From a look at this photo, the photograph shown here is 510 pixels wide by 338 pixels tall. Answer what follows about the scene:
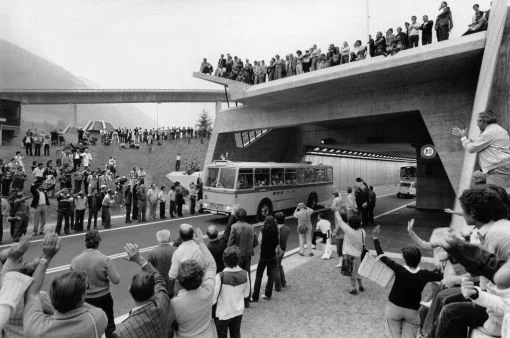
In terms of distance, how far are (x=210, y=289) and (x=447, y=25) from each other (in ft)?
45.9

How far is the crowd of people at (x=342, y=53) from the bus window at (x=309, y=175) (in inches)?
245

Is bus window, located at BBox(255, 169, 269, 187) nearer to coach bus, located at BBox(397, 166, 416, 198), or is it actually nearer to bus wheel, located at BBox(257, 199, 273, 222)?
bus wheel, located at BBox(257, 199, 273, 222)

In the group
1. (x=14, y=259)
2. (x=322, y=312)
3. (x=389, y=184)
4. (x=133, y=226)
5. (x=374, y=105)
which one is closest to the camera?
(x=14, y=259)

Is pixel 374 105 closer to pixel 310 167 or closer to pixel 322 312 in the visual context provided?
pixel 310 167

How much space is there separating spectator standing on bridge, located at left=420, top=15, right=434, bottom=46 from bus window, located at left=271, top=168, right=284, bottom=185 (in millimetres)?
9108

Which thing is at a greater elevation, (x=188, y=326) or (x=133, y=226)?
(x=188, y=326)

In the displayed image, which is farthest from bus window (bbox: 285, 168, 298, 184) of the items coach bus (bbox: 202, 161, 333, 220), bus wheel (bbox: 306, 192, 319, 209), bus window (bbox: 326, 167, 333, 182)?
bus window (bbox: 326, 167, 333, 182)

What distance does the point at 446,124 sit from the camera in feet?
43.4

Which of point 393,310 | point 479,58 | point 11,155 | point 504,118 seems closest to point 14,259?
point 393,310

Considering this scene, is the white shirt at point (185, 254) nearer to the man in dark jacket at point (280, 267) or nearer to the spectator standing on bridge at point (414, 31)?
the man in dark jacket at point (280, 267)

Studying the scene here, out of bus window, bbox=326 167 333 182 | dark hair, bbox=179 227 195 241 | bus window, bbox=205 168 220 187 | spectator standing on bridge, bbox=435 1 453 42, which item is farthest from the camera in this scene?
bus window, bbox=326 167 333 182

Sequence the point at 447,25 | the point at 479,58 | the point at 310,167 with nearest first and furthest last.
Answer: the point at 479,58
the point at 447,25
the point at 310,167

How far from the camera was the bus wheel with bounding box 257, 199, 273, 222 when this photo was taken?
51.7ft

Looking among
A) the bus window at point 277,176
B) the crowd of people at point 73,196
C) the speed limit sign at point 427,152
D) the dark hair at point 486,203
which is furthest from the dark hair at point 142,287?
the speed limit sign at point 427,152
